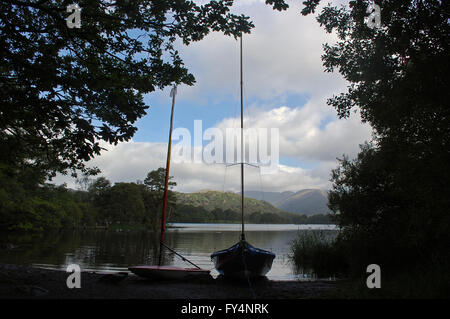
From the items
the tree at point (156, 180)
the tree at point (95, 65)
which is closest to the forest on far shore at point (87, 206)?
the tree at point (156, 180)

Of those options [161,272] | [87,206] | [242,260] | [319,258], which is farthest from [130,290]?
[87,206]

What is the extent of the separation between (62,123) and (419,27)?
9.03 meters

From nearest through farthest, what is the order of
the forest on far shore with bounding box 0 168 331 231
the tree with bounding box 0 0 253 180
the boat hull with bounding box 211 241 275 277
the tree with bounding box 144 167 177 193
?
the tree with bounding box 0 0 253 180, the boat hull with bounding box 211 241 275 277, the forest on far shore with bounding box 0 168 331 231, the tree with bounding box 144 167 177 193

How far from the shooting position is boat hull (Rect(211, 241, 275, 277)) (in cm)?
1351

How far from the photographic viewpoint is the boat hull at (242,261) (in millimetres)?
13508

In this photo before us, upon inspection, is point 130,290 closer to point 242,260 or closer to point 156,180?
point 242,260

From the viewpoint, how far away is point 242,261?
44.2ft

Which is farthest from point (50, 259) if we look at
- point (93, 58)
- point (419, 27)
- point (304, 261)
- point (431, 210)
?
point (419, 27)

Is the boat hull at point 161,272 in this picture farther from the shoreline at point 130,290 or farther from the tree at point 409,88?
the tree at point 409,88

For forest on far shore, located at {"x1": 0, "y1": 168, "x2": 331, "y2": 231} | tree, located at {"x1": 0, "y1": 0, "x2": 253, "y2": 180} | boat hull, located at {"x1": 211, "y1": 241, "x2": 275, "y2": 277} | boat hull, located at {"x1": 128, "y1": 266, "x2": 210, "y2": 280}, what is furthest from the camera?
forest on far shore, located at {"x1": 0, "y1": 168, "x2": 331, "y2": 231}

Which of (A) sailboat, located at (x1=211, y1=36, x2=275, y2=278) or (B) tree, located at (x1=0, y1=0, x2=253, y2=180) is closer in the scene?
(B) tree, located at (x1=0, y1=0, x2=253, y2=180)

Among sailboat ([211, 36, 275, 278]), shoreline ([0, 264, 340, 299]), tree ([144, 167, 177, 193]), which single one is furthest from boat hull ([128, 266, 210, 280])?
tree ([144, 167, 177, 193])

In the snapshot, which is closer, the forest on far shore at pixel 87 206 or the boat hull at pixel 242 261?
the boat hull at pixel 242 261

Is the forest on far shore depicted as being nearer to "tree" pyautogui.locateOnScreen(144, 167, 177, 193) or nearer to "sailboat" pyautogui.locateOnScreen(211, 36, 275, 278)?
"tree" pyautogui.locateOnScreen(144, 167, 177, 193)
